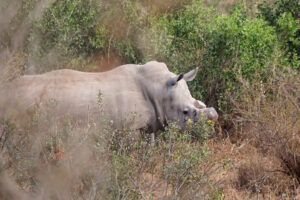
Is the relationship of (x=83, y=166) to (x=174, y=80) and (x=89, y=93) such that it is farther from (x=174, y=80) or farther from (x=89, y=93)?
(x=174, y=80)

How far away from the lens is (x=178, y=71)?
1027 cm

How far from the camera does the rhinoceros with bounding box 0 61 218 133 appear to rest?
7.80 metres

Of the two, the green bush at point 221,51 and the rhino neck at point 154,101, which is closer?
the rhino neck at point 154,101

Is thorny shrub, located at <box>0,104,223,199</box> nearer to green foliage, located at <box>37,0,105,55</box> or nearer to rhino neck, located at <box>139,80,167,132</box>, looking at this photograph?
rhino neck, located at <box>139,80,167,132</box>

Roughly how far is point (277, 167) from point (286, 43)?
3.63 m

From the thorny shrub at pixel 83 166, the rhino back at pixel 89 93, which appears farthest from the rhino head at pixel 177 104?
the thorny shrub at pixel 83 166

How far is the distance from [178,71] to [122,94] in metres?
2.28

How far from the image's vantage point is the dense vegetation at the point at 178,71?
5.01 m

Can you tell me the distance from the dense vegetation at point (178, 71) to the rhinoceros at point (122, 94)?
38 centimetres

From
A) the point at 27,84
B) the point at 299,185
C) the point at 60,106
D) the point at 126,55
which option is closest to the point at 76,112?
the point at 60,106

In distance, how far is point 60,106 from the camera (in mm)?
7723

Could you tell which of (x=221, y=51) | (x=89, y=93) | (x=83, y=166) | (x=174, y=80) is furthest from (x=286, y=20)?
(x=83, y=166)

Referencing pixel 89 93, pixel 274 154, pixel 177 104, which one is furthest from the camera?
pixel 177 104

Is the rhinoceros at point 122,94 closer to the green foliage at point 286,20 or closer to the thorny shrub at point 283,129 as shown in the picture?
the thorny shrub at point 283,129
